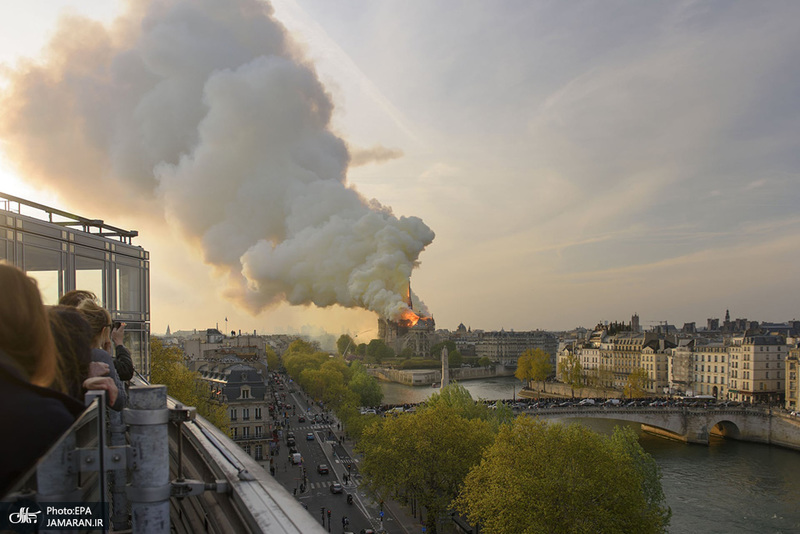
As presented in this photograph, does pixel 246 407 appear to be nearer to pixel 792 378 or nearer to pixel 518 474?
pixel 518 474

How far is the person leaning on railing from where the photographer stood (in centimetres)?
131

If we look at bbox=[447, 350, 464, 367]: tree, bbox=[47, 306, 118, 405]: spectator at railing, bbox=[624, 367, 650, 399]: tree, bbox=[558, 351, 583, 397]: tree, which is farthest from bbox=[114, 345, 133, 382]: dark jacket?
bbox=[447, 350, 464, 367]: tree

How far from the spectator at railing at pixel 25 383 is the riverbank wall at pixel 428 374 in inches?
2987

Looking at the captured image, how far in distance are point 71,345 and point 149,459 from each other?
0.43m

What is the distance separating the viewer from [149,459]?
1.84m

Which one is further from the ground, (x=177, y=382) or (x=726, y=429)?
(x=177, y=382)

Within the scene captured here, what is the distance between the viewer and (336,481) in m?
24.7

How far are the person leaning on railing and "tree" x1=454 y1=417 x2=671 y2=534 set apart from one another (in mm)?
13082

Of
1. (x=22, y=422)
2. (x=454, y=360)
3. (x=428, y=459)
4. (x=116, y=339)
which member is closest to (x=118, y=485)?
(x=22, y=422)

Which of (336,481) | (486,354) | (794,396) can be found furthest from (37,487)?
(486,354)

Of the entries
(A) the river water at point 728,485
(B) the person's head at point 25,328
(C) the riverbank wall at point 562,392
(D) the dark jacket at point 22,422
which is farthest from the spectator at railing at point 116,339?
(C) the riverbank wall at point 562,392

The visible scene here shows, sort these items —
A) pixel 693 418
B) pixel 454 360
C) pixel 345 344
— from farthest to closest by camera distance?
pixel 345 344, pixel 454 360, pixel 693 418

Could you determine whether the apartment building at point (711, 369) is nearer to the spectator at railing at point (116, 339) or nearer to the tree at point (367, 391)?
the tree at point (367, 391)

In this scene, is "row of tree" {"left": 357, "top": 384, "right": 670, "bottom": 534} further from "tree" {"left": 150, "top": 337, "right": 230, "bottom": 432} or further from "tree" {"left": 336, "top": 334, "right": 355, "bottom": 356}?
"tree" {"left": 336, "top": 334, "right": 355, "bottom": 356}
